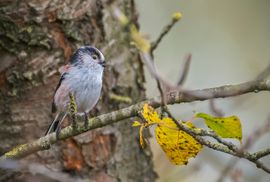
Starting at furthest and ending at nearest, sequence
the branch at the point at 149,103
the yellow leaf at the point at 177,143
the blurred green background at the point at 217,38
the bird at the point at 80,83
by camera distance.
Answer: the blurred green background at the point at 217,38, the bird at the point at 80,83, the yellow leaf at the point at 177,143, the branch at the point at 149,103

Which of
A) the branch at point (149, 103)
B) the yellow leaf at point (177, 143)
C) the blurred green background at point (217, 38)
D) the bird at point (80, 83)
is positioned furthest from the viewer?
the blurred green background at point (217, 38)

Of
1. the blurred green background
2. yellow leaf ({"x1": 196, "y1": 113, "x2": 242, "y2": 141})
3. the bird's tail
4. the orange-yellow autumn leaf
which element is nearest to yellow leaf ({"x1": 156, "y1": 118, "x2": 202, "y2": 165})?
the orange-yellow autumn leaf

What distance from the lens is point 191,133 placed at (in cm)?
294

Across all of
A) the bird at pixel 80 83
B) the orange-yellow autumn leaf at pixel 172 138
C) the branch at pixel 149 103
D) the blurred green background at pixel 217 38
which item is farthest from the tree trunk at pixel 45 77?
the blurred green background at pixel 217 38

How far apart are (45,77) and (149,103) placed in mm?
1241

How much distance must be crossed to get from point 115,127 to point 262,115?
4505 millimetres

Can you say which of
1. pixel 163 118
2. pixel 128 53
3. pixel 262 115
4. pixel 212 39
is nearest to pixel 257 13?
pixel 212 39

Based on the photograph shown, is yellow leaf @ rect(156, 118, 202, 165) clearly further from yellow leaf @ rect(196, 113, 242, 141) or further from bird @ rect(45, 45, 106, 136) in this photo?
bird @ rect(45, 45, 106, 136)

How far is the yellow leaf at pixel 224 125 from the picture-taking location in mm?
2957

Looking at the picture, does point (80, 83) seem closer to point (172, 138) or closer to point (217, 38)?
point (172, 138)

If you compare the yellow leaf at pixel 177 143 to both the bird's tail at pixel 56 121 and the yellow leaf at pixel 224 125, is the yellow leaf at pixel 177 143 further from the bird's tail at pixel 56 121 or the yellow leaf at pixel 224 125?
the bird's tail at pixel 56 121

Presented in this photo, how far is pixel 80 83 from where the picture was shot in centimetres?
438

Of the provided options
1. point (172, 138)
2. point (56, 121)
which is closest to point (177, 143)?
point (172, 138)

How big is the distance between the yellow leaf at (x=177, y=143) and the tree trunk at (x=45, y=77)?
1.17 m
